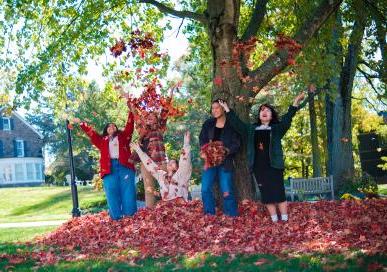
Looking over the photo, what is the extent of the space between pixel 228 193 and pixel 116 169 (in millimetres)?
2486

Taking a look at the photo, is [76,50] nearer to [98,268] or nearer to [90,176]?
[98,268]

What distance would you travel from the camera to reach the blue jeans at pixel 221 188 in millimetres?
8953

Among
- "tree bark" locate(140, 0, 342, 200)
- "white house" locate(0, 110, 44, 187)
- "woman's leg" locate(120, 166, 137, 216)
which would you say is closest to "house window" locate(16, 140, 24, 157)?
"white house" locate(0, 110, 44, 187)

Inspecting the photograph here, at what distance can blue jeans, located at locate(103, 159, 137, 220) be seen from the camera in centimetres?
1021

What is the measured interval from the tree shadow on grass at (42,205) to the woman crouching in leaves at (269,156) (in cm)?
1683

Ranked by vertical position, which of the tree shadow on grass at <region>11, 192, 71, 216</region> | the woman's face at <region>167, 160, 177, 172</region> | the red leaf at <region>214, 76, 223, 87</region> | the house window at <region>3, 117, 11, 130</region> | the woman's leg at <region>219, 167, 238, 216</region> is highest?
the house window at <region>3, 117, 11, 130</region>

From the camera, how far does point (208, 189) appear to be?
9016mm

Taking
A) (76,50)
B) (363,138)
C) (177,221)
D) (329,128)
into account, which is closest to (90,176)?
(363,138)

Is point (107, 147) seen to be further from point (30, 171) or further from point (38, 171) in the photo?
point (38, 171)

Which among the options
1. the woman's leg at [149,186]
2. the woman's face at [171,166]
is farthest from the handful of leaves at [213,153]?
the woman's leg at [149,186]

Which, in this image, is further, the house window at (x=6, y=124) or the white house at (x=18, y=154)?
the white house at (x=18, y=154)

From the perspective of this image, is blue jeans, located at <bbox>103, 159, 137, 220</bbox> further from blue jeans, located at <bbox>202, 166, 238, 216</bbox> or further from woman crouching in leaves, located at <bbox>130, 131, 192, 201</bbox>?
blue jeans, located at <bbox>202, 166, 238, 216</bbox>

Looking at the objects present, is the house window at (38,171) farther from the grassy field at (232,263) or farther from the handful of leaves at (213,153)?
the handful of leaves at (213,153)

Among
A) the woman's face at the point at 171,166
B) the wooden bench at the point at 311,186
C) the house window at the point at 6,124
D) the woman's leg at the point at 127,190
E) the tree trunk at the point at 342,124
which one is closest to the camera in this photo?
the woman's leg at the point at 127,190
